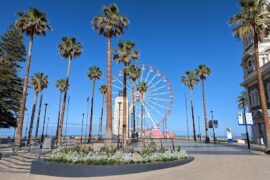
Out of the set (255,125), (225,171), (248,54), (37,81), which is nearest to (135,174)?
(225,171)

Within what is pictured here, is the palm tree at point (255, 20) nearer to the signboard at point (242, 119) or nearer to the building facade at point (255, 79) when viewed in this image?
the building facade at point (255, 79)

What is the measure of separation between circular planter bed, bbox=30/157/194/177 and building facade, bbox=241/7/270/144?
25.7m

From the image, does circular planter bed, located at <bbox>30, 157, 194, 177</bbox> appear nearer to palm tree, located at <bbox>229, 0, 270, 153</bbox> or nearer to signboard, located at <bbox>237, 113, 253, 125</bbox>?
palm tree, located at <bbox>229, 0, 270, 153</bbox>

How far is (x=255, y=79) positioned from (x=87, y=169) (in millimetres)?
31518

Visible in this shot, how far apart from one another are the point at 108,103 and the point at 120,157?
9659 mm

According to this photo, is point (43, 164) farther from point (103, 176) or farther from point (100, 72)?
point (100, 72)

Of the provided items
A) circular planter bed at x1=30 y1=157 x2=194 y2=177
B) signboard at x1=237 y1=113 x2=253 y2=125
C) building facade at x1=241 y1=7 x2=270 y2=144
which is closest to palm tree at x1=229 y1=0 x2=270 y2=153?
building facade at x1=241 y1=7 x2=270 y2=144

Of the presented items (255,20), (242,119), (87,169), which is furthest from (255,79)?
(87,169)

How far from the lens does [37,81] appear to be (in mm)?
47312

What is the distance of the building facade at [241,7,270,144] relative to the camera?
31797 millimetres

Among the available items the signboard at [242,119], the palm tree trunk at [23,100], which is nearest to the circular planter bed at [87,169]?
the palm tree trunk at [23,100]

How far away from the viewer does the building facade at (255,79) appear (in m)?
31.8

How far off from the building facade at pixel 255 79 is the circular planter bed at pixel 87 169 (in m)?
25.7

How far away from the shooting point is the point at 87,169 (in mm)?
11273
